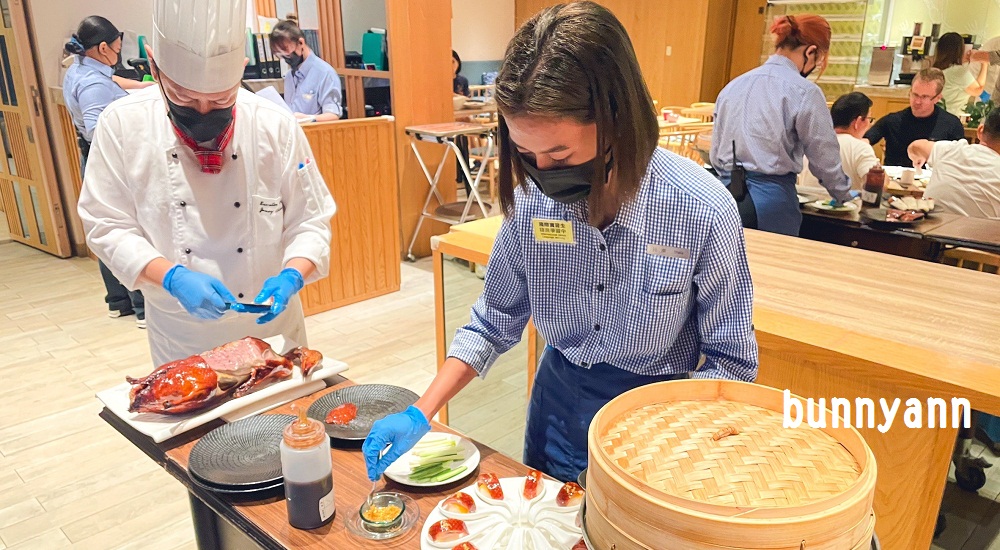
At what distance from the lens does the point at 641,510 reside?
27.8 inches

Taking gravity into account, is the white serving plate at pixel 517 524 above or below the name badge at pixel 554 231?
below

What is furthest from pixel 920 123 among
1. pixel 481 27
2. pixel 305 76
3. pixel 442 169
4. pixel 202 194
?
pixel 481 27

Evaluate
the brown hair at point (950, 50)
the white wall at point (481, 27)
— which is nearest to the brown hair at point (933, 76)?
the brown hair at point (950, 50)

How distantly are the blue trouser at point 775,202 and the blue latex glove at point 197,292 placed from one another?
2.61 m

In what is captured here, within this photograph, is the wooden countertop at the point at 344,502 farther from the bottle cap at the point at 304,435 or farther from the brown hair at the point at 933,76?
the brown hair at the point at 933,76

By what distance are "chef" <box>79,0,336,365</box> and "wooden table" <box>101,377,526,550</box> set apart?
1.28 feet

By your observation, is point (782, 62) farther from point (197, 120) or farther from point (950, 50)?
point (950, 50)

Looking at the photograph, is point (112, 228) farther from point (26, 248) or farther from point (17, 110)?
point (26, 248)

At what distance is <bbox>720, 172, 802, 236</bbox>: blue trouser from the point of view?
133 inches

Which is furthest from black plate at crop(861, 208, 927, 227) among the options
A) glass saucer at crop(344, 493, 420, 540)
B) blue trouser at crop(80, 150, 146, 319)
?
blue trouser at crop(80, 150, 146, 319)

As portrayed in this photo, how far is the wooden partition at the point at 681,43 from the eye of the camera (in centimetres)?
855

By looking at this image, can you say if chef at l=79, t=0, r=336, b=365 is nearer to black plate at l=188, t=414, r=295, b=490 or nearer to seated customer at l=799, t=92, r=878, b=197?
black plate at l=188, t=414, r=295, b=490

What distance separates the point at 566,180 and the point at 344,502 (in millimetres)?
670

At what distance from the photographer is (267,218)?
1871 millimetres
